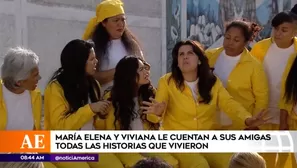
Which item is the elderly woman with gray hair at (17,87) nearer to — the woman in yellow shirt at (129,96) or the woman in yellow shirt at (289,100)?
the woman in yellow shirt at (129,96)

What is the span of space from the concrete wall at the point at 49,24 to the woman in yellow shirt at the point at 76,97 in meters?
4.94

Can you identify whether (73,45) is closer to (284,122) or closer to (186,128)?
(186,128)

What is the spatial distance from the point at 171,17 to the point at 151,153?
8233 millimetres

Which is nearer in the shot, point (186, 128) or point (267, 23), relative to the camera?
point (186, 128)

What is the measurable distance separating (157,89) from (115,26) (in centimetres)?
62

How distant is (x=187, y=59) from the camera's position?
4.08 metres

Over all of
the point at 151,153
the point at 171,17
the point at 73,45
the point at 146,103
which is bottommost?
the point at 151,153

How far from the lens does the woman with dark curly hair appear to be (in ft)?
14.5

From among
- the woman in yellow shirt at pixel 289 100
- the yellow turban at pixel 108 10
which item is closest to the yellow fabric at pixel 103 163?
the yellow turban at pixel 108 10

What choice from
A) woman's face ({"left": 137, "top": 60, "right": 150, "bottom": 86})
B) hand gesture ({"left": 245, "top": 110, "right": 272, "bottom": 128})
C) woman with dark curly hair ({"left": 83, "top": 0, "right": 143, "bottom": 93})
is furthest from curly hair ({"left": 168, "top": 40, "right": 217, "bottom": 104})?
woman with dark curly hair ({"left": 83, "top": 0, "right": 143, "bottom": 93})

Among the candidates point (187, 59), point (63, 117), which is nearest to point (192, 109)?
point (187, 59)

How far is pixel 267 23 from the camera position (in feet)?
44.9

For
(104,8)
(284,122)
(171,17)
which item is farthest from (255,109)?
(171,17)

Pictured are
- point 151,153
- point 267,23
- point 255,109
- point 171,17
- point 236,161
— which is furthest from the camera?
point 267,23
